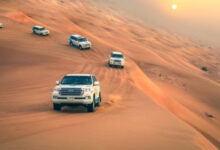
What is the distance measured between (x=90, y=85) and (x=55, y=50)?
26.1 m

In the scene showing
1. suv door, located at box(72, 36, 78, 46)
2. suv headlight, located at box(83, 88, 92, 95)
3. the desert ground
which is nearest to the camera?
the desert ground

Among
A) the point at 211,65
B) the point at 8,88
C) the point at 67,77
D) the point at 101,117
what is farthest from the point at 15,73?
the point at 211,65

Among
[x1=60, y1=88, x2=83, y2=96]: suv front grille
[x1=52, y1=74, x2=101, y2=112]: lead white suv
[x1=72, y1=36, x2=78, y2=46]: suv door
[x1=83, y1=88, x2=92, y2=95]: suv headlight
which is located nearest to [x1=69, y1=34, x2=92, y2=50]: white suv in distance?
[x1=72, y1=36, x2=78, y2=46]: suv door

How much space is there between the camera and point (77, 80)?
1417cm

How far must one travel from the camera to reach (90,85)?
13.7m

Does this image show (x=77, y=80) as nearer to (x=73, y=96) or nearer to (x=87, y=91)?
(x=87, y=91)

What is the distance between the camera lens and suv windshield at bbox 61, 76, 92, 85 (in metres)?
13.9

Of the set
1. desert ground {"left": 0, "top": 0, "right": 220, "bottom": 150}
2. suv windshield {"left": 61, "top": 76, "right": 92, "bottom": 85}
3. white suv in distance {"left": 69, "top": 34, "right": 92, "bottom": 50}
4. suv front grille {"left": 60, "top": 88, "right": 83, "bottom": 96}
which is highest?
white suv in distance {"left": 69, "top": 34, "right": 92, "bottom": 50}

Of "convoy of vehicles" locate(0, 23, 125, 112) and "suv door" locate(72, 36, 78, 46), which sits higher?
"suv door" locate(72, 36, 78, 46)

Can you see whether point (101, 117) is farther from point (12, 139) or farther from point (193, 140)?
point (12, 139)

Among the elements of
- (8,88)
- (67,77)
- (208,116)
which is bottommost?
(208,116)

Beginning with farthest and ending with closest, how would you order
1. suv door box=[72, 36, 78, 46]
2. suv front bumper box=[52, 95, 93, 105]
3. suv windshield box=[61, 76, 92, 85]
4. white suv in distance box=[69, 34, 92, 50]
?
suv door box=[72, 36, 78, 46] < white suv in distance box=[69, 34, 92, 50] < suv windshield box=[61, 76, 92, 85] < suv front bumper box=[52, 95, 93, 105]

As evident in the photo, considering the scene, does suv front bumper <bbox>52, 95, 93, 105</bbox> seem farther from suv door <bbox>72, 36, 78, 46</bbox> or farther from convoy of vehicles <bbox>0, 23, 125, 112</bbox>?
suv door <bbox>72, 36, 78, 46</bbox>

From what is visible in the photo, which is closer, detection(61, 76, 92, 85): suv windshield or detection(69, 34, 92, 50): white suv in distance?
detection(61, 76, 92, 85): suv windshield
